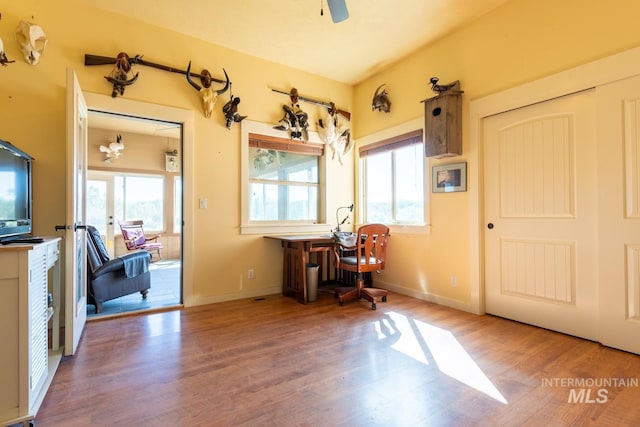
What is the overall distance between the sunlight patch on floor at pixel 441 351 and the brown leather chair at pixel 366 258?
1.94 feet

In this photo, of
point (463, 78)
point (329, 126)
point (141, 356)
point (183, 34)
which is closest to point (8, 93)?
point (183, 34)

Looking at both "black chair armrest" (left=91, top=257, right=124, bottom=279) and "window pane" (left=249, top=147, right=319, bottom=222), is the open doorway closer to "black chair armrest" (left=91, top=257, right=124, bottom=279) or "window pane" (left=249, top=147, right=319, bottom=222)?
"black chair armrest" (left=91, top=257, right=124, bottom=279)

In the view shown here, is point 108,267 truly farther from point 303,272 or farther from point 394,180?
point 394,180

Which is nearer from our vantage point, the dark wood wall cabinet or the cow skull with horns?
the dark wood wall cabinet

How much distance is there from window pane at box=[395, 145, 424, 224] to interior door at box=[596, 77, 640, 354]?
5.61 ft

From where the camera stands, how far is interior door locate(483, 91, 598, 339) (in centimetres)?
249

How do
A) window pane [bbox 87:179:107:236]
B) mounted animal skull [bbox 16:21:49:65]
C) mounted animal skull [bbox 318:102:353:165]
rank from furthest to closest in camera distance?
window pane [bbox 87:179:107:236] < mounted animal skull [bbox 318:102:353:165] < mounted animal skull [bbox 16:21:49:65]

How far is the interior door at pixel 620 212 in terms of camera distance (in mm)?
2238

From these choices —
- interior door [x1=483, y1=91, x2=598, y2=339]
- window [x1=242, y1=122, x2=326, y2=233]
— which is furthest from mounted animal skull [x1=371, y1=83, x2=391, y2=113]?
interior door [x1=483, y1=91, x2=598, y2=339]

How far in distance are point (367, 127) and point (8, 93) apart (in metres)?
3.86

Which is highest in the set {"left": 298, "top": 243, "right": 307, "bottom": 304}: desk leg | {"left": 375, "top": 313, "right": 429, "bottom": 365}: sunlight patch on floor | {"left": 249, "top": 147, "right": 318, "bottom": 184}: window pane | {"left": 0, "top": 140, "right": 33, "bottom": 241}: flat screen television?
{"left": 249, "top": 147, "right": 318, "bottom": 184}: window pane

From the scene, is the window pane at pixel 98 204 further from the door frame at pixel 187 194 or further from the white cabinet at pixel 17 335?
the white cabinet at pixel 17 335

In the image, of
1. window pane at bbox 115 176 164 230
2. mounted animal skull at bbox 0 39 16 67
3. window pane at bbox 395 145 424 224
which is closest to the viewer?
mounted animal skull at bbox 0 39 16 67

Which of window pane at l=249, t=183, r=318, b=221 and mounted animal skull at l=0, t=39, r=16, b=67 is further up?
mounted animal skull at l=0, t=39, r=16, b=67
